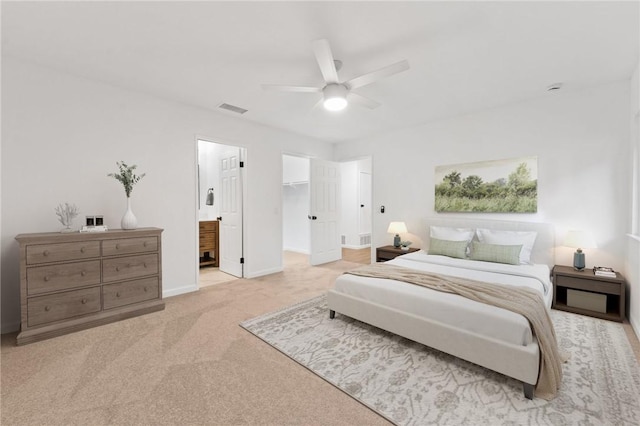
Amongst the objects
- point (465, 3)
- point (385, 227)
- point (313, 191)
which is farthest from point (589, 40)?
point (313, 191)

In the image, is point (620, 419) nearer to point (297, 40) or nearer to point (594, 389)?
point (594, 389)

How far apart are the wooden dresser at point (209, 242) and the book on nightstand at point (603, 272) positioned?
5.70 m

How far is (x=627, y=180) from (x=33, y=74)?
6550 millimetres

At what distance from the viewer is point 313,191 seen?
5656mm

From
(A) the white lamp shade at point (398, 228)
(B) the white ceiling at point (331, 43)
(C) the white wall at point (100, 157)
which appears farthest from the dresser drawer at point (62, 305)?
(A) the white lamp shade at point (398, 228)

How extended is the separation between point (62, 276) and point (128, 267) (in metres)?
0.54

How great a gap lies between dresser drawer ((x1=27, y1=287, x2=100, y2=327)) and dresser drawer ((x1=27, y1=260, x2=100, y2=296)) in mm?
69

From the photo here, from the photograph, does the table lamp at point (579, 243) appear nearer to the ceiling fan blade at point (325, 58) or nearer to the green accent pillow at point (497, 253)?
the green accent pillow at point (497, 253)

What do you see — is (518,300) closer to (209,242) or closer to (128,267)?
(128,267)

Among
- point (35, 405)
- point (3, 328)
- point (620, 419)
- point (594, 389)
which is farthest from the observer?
point (3, 328)

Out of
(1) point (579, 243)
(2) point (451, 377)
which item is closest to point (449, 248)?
(1) point (579, 243)

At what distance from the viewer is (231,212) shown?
4.99 metres

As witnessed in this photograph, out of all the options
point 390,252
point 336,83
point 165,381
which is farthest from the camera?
point 390,252

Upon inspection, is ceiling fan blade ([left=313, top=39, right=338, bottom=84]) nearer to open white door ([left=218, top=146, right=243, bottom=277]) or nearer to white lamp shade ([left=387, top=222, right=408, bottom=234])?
open white door ([left=218, top=146, right=243, bottom=277])
